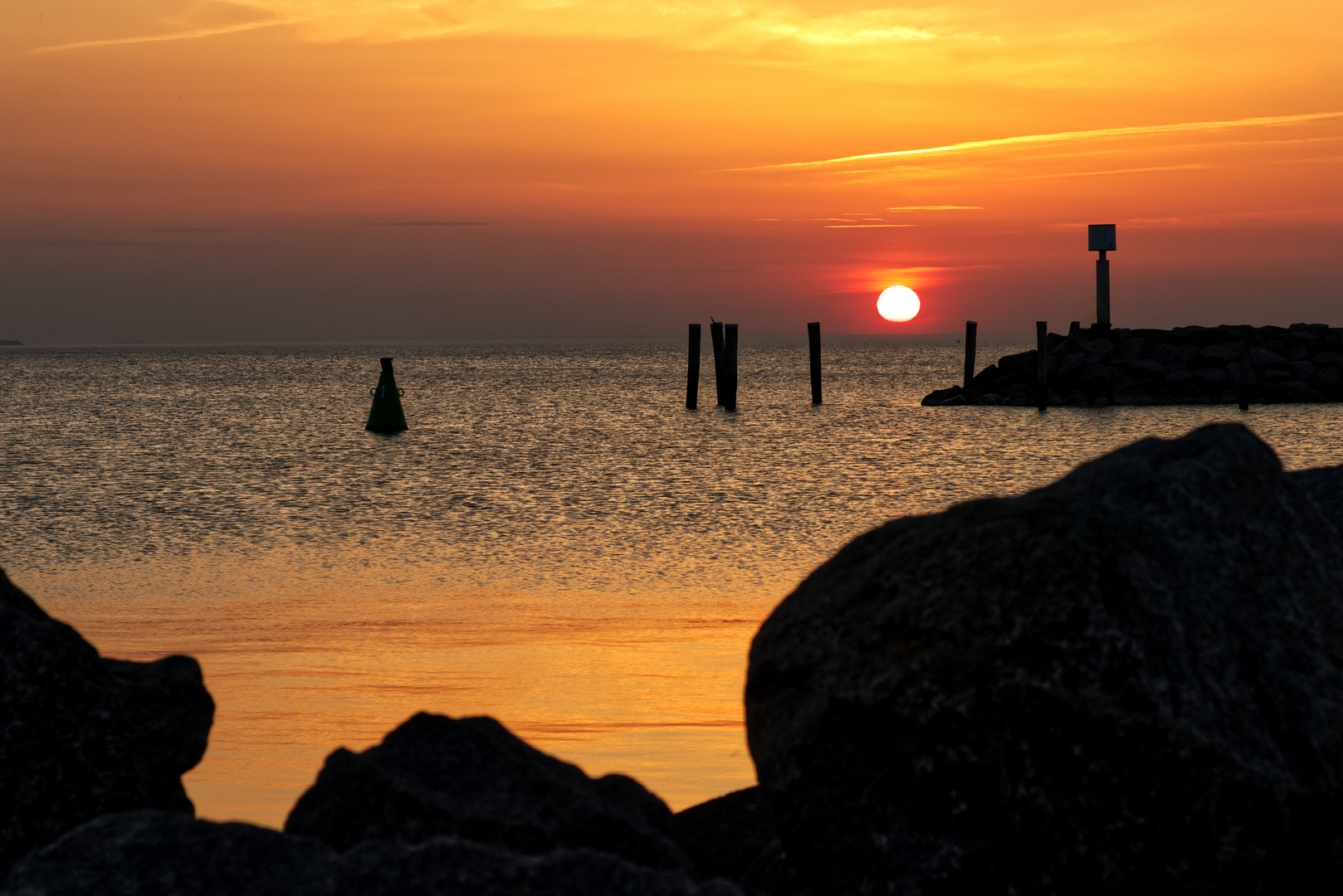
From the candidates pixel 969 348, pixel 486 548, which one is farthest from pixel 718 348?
pixel 486 548

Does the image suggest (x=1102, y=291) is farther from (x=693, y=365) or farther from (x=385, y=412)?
(x=385, y=412)

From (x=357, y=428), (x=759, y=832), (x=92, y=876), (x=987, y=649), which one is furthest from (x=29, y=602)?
(x=357, y=428)

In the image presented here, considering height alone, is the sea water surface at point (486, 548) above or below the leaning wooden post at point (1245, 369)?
below

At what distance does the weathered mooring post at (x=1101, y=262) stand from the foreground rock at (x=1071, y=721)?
3653 cm

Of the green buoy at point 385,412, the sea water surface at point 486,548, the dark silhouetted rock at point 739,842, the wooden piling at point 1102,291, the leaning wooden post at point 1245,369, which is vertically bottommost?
the sea water surface at point 486,548

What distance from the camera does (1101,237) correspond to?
37.5 metres

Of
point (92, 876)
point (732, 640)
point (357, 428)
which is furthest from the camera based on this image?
point (357, 428)

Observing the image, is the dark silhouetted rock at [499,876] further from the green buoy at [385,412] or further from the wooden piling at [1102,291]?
the wooden piling at [1102,291]

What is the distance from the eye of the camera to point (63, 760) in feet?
13.0

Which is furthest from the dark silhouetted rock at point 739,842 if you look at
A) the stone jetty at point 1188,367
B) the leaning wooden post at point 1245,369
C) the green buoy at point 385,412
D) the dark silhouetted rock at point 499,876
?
the stone jetty at point 1188,367

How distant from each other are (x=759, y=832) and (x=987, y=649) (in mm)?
1746

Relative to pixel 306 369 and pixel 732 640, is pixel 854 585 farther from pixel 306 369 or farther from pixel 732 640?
pixel 306 369

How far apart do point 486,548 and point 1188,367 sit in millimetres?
30809

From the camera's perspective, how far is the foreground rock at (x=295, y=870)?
226 cm
